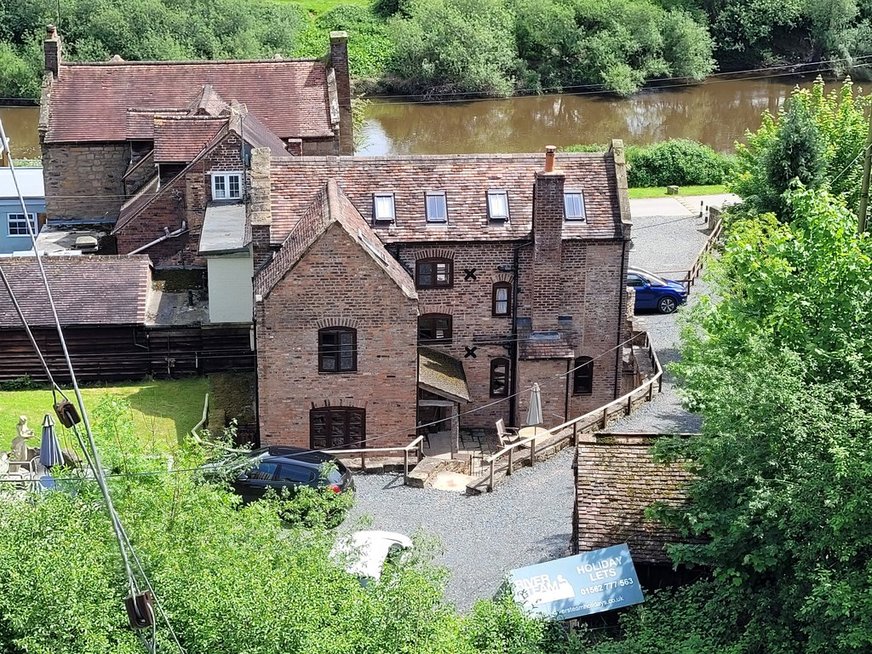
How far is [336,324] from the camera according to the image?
34344mm

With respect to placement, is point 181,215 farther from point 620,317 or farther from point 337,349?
point 620,317

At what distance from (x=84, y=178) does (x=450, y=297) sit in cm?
1981

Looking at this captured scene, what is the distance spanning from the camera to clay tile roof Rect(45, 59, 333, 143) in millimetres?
50062

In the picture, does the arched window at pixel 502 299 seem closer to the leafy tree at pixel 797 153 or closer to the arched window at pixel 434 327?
the arched window at pixel 434 327

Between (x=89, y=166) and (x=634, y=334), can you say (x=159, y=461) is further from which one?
(x=89, y=166)

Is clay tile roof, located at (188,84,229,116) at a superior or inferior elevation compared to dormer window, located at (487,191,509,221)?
superior

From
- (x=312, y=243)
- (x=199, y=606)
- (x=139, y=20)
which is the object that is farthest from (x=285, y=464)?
(x=139, y=20)

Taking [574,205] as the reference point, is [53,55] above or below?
above

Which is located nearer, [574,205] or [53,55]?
[574,205]

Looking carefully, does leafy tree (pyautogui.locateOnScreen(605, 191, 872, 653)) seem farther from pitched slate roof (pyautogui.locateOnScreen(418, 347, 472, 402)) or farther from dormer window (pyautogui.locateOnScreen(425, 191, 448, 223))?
dormer window (pyautogui.locateOnScreen(425, 191, 448, 223))

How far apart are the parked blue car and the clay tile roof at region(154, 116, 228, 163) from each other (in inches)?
603

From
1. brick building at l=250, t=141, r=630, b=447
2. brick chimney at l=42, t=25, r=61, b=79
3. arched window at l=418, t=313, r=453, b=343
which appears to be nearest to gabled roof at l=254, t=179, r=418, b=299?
brick building at l=250, t=141, r=630, b=447

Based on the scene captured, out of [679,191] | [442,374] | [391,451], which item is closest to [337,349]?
[391,451]

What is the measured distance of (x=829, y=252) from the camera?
83.4 feet
